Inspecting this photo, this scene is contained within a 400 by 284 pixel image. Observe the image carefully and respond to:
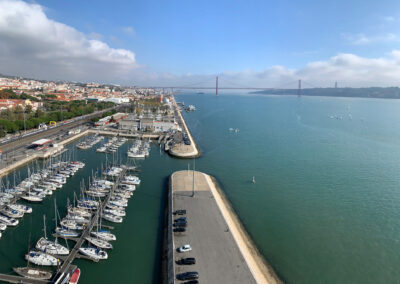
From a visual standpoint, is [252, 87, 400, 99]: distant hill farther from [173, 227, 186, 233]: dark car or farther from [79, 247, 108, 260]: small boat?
[79, 247, 108, 260]: small boat

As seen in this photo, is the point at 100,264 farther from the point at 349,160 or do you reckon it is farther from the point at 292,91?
the point at 292,91

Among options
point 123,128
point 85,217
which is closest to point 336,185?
point 85,217

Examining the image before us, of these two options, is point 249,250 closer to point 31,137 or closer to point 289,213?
point 289,213

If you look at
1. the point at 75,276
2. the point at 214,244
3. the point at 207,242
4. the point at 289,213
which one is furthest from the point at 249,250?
the point at 75,276

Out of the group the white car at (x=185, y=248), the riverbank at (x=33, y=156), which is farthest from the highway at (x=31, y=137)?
the white car at (x=185, y=248)

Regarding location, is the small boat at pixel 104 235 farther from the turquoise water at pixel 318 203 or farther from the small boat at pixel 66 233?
the turquoise water at pixel 318 203

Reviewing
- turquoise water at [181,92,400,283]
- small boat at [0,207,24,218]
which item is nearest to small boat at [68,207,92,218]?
small boat at [0,207,24,218]

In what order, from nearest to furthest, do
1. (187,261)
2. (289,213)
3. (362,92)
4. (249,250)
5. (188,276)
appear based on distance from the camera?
(188,276) → (187,261) → (249,250) → (289,213) → (362,92)
